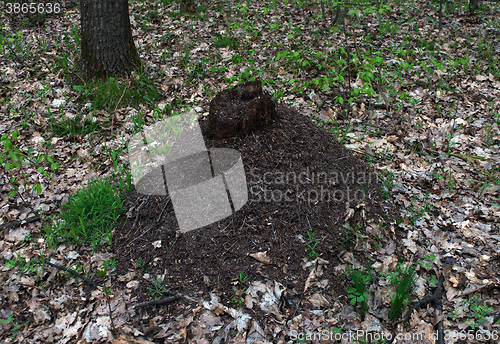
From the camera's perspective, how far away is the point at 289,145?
3.47 meters

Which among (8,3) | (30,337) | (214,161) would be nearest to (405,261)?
(214,161)

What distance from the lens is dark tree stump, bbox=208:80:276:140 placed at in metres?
3.29

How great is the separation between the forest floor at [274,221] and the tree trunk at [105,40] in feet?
1.19

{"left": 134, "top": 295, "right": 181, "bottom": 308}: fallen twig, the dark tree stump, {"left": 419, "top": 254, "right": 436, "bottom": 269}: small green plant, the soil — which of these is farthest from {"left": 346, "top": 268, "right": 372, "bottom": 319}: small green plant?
the dark tree stump

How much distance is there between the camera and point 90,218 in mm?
3348

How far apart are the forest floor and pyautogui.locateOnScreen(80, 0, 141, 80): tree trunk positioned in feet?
1.19

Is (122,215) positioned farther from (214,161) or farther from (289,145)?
(289,145)

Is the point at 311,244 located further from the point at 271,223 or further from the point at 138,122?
the point at 138,122

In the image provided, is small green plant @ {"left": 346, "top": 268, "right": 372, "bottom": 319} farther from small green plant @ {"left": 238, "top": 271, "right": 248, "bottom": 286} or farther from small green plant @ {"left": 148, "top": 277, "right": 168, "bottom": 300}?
small green plant @ {"left": 148, "top": 277, "right": 168, "bottom": 300}

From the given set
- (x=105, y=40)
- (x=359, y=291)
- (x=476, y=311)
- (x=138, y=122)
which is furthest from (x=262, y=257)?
(x=105, y=40)

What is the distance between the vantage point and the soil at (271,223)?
286 centimetres

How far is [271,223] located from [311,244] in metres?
0.40

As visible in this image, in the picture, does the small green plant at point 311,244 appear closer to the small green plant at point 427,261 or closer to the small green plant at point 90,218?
the small green plant at point 427,261

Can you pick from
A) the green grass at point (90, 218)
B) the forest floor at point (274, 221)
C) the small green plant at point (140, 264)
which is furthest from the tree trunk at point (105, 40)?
the small green plant at point (140, 264)
